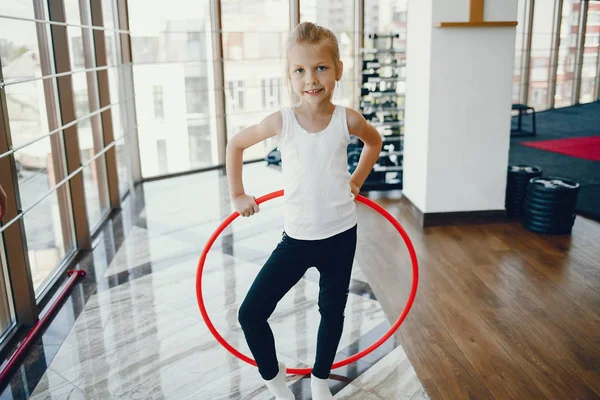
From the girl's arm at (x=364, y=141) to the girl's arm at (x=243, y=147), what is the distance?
0.81 feet

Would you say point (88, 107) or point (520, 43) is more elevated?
point (520, 43)

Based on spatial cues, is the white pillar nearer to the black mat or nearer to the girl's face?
the black mat

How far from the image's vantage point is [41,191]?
3.14 meters

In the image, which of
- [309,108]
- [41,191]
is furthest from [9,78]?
[309,108]

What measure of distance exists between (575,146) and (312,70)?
5.81m

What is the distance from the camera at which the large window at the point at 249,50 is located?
6.05 meters

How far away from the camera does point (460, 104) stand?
3920 millimetres

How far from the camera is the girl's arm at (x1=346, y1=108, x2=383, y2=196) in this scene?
1.79 m

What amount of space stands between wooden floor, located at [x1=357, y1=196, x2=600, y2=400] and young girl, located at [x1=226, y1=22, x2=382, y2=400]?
2.29 feet

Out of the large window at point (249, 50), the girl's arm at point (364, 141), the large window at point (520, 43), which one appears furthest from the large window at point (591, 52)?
the girl's arm at point (364, 141)

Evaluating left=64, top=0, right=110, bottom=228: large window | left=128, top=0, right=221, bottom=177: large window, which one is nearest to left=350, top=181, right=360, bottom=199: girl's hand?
left=64, top=0, right=110, bottom=228: large window

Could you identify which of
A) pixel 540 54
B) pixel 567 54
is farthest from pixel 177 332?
pixel 540 54

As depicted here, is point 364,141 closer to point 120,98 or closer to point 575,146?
point 120,98

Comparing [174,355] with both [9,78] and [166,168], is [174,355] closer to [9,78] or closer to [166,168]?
[9,78]
